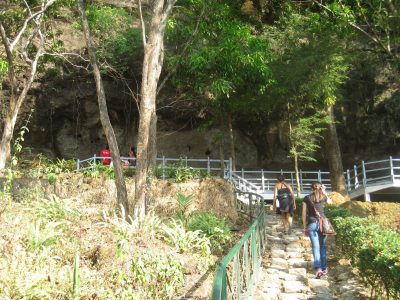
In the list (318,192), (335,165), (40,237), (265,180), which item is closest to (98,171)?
(40,237)

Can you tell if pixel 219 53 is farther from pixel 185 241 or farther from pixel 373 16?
pixel 185 241

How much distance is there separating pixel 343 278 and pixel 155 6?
6.14m

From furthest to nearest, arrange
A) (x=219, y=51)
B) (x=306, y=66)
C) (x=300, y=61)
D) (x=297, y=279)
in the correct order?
(x=306, y=66), (x=300, y=61), (x=219, y=51), (x=297, y=279)

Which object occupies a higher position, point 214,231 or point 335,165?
point 335,165

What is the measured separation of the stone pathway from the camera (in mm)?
6285

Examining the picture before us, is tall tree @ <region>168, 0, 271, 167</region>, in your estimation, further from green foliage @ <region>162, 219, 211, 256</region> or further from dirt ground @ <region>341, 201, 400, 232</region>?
green foliage @ <region>162, 219, 211, 256</region>

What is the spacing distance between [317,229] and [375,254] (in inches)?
71.2

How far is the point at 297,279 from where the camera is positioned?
7023 mm

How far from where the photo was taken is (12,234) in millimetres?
6430

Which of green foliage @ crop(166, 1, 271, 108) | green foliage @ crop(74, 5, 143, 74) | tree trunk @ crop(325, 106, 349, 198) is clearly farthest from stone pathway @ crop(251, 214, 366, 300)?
green foliage @ crop(74, 5, 143, 74)

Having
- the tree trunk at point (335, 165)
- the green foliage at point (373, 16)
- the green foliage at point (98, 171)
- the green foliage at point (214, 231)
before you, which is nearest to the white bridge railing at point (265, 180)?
the tree trunk at point (335, 165)

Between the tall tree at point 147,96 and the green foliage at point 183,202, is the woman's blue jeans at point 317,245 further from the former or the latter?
the green foliage at point 183,202

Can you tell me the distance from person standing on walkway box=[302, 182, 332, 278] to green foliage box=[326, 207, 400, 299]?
47 cm

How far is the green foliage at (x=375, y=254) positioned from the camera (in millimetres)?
5090
